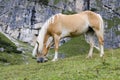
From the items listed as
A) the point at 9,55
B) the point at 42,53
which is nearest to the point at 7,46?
the point at 9,55

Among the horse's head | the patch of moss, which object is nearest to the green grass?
the patch of moss

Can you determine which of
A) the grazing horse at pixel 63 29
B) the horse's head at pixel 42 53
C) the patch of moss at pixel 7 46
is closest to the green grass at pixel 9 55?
the patch of moss at pixel 7 46

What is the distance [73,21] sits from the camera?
22.2 m

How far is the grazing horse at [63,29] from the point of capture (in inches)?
843

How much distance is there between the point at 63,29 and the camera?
859 inches

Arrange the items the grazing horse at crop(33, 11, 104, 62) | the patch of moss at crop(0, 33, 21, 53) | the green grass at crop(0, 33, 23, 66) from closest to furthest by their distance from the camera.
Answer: the grazing horse at crop(33, 11, 104, 62) < the green grass at crop(0, 33, 23, 66) < the patch of moss at crop(0, 33, 21, 53)

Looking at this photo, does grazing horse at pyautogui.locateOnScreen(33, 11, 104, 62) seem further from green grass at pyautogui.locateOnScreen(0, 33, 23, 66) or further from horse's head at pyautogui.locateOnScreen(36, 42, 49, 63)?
green grass at pyautogui.locateOnScreen(0, 33, 23, 66)

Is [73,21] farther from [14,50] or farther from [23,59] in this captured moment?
[14,50]

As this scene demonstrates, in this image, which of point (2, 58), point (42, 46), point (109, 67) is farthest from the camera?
point (2, 58)

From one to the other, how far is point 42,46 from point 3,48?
144035 millimetres

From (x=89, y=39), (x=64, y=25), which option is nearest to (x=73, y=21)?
(x=64, y=25)

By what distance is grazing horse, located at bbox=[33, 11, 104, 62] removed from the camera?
21422 mm

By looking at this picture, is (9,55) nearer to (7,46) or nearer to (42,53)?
(7,46)

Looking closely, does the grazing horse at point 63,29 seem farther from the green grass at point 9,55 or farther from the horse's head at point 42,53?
the green grass at point 9,55
